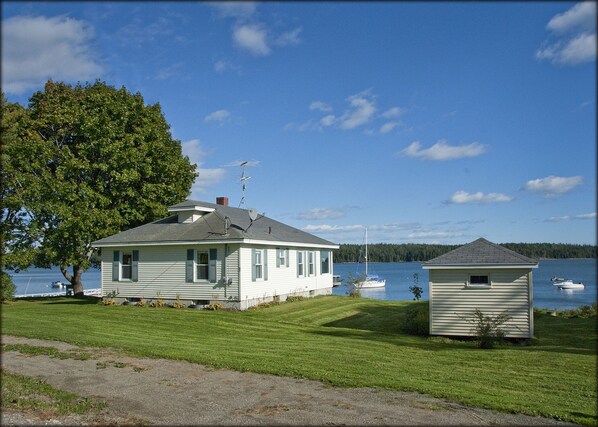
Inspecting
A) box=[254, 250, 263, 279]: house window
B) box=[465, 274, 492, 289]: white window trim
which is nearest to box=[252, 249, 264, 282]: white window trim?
box=[254, 250, 263, 279]: house window

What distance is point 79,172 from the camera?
28.1 metres

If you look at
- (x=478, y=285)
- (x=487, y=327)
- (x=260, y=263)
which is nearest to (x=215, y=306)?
(x=260, y=263)

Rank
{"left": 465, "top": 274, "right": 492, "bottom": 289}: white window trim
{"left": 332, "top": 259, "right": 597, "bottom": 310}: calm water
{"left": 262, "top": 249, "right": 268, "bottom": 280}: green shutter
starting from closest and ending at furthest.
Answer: {"left": 465, "top": 274, "right": 492, "bottom": 289}: white window trim → {"left": 262, "top": 249, "right": 268, "bottom": 280}: green shutter → {"left": 332, "top": 259, "right": 597, "bottom": 310}: calm water

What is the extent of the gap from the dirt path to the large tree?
18.2 m

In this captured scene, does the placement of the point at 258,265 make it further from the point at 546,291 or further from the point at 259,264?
the point at 546,291

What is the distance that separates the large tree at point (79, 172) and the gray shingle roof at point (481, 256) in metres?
18.1

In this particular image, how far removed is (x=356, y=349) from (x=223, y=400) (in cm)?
589

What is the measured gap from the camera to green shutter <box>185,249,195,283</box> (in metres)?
23.3

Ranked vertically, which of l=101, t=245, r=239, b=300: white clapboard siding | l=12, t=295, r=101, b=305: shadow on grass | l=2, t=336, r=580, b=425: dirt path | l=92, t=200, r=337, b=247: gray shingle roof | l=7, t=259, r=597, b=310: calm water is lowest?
l=7, t=259, r=597, b=310: calm water

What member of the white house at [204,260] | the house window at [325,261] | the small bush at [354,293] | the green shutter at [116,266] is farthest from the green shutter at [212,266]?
the small bush at [354,293]

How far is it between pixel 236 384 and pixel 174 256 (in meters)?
15.6

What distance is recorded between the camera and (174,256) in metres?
23.9

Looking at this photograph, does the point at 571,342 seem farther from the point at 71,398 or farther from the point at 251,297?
the point at 71,398

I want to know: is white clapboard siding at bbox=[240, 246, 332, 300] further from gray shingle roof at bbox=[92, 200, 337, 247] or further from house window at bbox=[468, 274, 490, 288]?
house window at bbox=[468, 274, 490, 288]
